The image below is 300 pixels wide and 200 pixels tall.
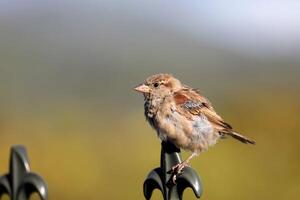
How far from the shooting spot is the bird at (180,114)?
3.00m

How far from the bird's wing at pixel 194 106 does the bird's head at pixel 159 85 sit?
0.16ft

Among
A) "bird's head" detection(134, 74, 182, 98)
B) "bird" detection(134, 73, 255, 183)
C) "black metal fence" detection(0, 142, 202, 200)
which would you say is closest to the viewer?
"black metal fence" detection(0, 142, 202, 200)

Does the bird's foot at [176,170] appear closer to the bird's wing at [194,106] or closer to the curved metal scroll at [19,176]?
the curved metal scroll at [19,176]

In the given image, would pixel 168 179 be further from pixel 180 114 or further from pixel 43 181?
pixel 180 114

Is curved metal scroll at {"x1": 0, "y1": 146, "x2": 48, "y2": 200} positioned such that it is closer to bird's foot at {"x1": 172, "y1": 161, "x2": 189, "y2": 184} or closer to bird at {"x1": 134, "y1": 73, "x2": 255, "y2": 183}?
bird's foot at {"x1": 172, "y1": 161, "x2": 189, "y2": 184}

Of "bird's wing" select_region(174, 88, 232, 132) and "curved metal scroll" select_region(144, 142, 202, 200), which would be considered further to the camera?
"bird's wing" select_region(174, 88, 232, 132)

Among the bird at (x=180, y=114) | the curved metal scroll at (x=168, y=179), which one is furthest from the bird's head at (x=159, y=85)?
the curved metal scroll at (x=168, y=179)

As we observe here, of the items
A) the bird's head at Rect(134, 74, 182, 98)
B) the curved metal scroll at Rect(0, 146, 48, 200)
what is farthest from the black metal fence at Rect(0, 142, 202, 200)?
the bird's head at Rect(134, 74, 182, 98)

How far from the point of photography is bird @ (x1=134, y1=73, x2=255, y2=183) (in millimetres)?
3004

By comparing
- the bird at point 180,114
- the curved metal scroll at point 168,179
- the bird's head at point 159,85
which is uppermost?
the bird's head at point 159,85

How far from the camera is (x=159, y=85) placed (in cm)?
312

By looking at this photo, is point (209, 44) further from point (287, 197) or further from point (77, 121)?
point (287, 197)

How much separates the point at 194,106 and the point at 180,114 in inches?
4.2

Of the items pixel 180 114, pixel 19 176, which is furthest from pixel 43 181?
pixel 180 114
